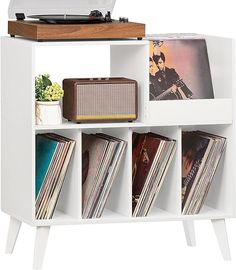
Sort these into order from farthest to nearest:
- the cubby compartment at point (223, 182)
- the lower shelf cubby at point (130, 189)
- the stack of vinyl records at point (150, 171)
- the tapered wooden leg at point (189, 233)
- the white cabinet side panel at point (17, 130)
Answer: the tapered wooden leg at point (189, 233)
the cubby compartment at point (223, 182)
the stack of vinyl records at point (150, 171)
the lower shelf cubby at point (130, 189)
the white cabinet side panel at point (17, 130)

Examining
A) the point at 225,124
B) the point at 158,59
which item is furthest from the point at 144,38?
the point at 225,124

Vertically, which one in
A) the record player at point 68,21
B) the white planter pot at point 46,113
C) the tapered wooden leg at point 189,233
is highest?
the record player at point 68,21

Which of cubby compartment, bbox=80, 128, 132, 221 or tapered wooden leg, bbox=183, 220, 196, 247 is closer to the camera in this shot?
cubby compartment, bbox=80, 128, 132, 221

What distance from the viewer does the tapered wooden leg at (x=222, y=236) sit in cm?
666

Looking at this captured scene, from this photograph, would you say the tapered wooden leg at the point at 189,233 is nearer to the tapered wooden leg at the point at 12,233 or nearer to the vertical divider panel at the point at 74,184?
the vertical divider panel at the point at 74,184

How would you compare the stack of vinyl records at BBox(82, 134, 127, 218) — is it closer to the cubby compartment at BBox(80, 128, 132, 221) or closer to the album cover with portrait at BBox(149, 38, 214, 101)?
the cubby compartment at BBox(80, 128, 132, 221)

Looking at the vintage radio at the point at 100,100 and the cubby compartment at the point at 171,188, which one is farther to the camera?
the cubby compartment at the point at 171,188

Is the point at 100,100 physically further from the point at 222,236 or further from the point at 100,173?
the point at 222,236

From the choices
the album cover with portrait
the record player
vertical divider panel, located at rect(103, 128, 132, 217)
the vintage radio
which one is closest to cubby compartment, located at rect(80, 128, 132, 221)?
vertical divider panel, located at rect(103, 128, 132, 217)

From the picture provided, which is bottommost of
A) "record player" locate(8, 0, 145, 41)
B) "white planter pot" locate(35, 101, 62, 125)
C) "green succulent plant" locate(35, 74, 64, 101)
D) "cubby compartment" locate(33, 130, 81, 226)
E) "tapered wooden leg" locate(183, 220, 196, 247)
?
"tapered wooden leg" locate(183, 220, 196, 247)

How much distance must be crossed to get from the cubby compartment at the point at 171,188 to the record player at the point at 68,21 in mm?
476

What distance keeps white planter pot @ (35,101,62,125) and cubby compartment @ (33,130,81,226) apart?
0.38 feet

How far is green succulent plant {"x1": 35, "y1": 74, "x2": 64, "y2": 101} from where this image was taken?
633cm

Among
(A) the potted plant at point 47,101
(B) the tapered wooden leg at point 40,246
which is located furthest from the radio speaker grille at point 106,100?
(B) the tapered wooden leg at point 40,246
